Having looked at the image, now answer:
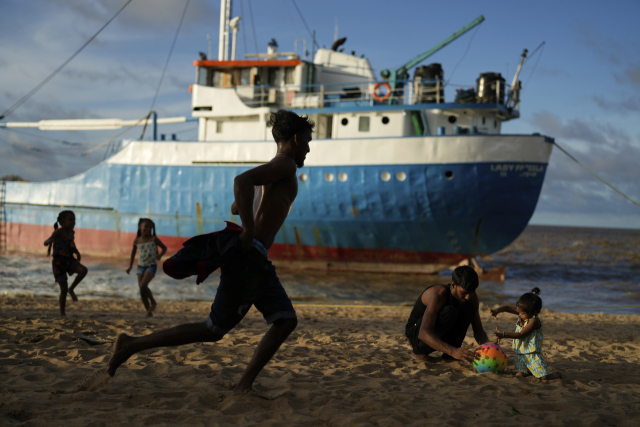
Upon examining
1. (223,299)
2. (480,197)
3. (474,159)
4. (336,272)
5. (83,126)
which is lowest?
(336,272)

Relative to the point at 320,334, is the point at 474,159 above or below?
above

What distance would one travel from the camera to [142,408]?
2.89 metres

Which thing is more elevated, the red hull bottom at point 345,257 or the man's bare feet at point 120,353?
the man's bare feet at point 120,353

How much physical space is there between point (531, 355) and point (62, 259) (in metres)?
5.78

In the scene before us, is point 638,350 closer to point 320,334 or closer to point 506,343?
point 506,343

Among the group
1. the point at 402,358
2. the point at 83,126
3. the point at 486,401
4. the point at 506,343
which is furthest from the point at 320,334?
the point at 83,126

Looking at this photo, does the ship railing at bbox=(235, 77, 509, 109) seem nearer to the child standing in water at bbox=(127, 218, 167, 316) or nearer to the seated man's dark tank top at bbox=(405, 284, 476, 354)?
the child standing in water at bbox=(127, 218, 167, 316)

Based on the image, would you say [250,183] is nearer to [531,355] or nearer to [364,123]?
[531,355]

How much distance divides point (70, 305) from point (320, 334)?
492 centimetres

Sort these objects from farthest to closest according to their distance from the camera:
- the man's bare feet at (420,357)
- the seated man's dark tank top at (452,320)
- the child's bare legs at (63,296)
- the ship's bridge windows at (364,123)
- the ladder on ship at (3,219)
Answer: the ladder on ship at (3,219), the ship's bridge windows at (364,123), the child's bare legs at (63,296), the man's bare feet at (420,357), the seated man's dark tank top at (452,320)

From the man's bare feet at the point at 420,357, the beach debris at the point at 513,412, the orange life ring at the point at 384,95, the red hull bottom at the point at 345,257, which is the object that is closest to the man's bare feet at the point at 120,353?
the beach debris at the point at 513,412

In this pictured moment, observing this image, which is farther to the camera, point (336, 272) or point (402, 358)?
point (336, 272)

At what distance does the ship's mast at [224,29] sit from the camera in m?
18.2

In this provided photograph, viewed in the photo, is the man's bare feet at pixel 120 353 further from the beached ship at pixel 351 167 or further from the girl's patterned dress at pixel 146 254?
the beached ship at pixel 351 167
